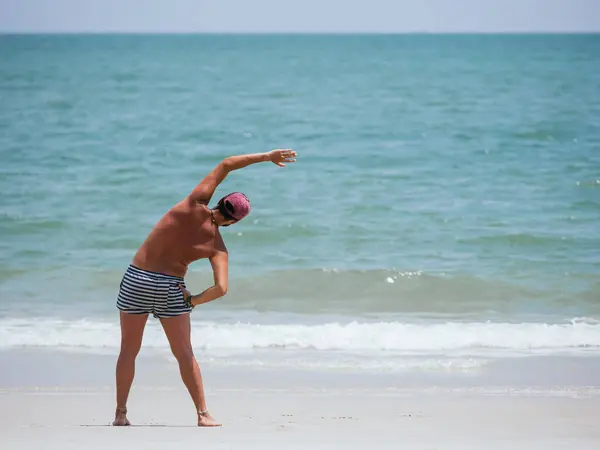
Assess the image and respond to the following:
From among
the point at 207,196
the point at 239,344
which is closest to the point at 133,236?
the point at 239,344

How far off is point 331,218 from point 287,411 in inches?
263

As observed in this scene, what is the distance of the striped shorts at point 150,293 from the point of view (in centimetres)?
440

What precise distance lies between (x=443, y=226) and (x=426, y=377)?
18.5ft

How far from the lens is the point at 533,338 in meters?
7.21

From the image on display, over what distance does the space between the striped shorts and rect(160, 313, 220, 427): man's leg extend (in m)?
0.06

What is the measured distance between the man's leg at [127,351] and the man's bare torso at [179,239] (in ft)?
0.85

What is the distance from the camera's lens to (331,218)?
11.9m

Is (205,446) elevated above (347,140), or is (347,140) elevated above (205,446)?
(347,140)

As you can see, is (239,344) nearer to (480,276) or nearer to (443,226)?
(480,276)

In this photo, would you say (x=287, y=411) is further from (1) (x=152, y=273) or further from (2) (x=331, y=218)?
(2) (x=331, y=218)

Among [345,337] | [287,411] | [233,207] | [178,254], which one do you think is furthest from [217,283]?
[345,337]

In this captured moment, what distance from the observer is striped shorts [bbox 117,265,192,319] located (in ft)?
14.4

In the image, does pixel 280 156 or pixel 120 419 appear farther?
pixel 120 419

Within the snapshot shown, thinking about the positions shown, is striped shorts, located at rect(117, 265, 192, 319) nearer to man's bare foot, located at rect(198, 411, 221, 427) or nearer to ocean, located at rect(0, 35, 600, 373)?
man's bare foot, located at rect(198, 411, 221, 427)
